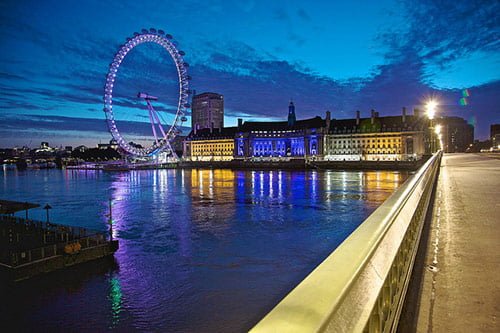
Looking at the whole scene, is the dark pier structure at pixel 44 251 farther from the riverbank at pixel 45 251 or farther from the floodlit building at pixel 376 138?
the floodlit building at pixel 376 138

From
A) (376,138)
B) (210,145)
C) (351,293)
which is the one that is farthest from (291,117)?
(351,293)

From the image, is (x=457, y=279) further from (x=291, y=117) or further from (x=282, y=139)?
(x=291, y=117)

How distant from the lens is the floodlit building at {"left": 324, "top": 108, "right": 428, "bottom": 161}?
11762cm

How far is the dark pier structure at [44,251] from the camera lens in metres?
17.3

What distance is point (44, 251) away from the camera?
18.4 meters

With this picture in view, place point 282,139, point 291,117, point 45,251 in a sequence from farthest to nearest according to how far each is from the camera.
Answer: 1. point 291,117
2. point 282,139
3. point 45,251

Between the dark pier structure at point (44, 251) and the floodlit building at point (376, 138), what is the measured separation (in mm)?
105185

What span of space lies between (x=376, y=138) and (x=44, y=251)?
118514 millimetres

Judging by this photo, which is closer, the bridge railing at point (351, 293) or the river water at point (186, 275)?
the bridge railing at point (351, 293)

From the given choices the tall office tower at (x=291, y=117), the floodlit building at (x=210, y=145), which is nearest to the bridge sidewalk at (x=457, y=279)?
the tall office tower at (x=291, y=117)

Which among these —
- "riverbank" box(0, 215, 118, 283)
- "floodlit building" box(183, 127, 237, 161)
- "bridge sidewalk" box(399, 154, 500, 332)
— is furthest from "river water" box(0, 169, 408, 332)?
"floodlit building" box(183, 127, 237, 161)

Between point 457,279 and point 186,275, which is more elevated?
point 457,279

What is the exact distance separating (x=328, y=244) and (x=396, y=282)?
56.2 feet

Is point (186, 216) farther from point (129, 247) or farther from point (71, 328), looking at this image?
point (71, 328)
